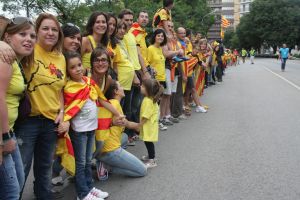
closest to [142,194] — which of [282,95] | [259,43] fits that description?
[282,95]

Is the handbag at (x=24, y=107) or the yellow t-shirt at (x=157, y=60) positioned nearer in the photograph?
the handbag at (x=24, y=107)

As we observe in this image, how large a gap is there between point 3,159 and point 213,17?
116ft

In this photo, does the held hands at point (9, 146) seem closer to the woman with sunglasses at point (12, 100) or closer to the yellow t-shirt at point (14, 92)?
the woman with sunglasses at point (12, 100)

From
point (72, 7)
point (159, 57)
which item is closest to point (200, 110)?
point (159, 57)

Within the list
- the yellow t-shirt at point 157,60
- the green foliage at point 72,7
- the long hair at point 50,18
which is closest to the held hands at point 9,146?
the long hair at point 50,18

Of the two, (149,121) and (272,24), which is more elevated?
(272,24)

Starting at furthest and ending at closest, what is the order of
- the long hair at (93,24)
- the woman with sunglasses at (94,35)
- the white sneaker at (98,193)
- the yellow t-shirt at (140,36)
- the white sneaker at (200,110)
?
1. the white sneaker at (200,110)
2. the yellow t-shirt at (140,36)
3. the long hair at (93,24)
4. the woman with sunglasses at (94,35)
5. the white sneaker at (98,193)

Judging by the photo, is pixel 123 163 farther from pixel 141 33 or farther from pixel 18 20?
pixel 141 33

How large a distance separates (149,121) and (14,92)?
2649 mm

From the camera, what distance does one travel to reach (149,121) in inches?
207

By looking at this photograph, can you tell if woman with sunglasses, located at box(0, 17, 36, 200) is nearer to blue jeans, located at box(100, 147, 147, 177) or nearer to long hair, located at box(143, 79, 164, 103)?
blue jeans, located at box(100, 147, 147, 177)

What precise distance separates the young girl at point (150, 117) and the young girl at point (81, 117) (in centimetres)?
119

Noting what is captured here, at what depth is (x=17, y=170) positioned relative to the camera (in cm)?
289

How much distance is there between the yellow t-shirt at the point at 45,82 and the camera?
3350mm
